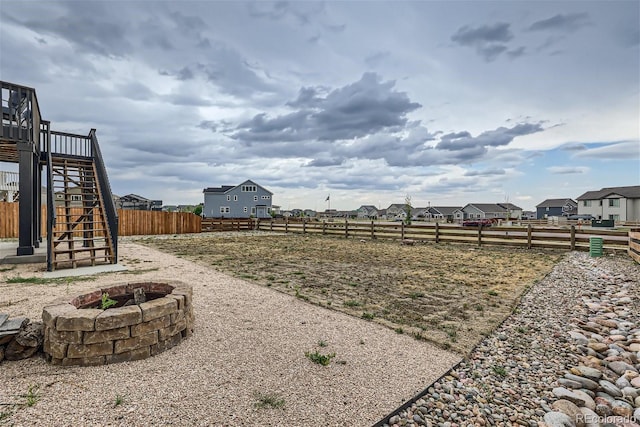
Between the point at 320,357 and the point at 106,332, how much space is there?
206cm

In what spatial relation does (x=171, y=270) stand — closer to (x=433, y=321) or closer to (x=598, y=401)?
(x=433, y=321)

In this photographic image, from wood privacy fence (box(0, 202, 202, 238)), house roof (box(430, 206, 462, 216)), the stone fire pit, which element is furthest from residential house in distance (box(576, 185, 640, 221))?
the stone fire pit

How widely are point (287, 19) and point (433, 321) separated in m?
11.2

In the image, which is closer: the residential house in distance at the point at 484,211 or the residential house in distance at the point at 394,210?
the residential house in distance at the point at 484,211

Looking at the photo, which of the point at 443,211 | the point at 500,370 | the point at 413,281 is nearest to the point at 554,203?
the point at 443,211

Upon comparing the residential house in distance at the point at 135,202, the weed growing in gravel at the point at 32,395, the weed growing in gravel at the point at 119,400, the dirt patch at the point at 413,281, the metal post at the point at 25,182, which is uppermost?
the residential house in distance at the point at 135,202

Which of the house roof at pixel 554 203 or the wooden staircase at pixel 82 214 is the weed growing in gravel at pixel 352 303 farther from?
the house roof at pixel 554 203

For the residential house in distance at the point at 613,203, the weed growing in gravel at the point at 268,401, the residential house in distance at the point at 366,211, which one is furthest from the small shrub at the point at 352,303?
the residential house in distance at the point at 366,211

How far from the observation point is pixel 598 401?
2.72 metres

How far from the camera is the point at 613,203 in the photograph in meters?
40.1

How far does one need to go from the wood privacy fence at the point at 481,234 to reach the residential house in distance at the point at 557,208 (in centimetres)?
5239

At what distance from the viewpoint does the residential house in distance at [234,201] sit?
4331cm

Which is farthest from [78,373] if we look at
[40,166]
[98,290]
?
[40,166]

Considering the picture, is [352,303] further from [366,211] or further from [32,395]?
[366,211]
